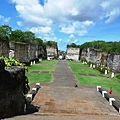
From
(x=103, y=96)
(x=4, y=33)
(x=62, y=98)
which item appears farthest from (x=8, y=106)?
(x=4, y=33)

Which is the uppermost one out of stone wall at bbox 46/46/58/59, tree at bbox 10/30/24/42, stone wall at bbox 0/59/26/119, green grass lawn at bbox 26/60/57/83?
tree at bbox 10/30/24/42

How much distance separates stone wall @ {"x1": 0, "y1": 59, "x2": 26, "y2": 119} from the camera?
822cm

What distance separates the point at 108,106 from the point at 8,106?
7726 millimetres

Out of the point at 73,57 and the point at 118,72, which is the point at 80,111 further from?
the point at 73,57

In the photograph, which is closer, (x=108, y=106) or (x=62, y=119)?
(x=62, y=119)

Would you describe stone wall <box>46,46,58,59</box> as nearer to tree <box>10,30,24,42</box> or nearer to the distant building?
the distant building

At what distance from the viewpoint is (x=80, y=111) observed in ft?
41.5

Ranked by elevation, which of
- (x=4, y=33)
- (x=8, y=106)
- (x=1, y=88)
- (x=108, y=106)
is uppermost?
(x=4, y=33)

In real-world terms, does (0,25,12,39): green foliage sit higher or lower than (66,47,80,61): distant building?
higher

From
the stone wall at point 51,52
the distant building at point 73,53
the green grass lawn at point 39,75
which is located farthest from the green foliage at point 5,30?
the green grass lawn at point 39,75

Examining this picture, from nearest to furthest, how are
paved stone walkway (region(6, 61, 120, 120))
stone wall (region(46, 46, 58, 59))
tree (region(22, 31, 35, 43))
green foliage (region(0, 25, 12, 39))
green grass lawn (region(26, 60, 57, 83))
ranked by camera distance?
1. paved stone walkway (region(6, 61, 120, 120))
2. green grass lawn (region(26, 60, 57, 83))
3. green foliage (region(0, 25, 12, 39))
4. stone wall (region(46, 46, 58, 59))
5. tree (region(22, 31, 35, 43))

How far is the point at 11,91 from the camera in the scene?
8992 mm

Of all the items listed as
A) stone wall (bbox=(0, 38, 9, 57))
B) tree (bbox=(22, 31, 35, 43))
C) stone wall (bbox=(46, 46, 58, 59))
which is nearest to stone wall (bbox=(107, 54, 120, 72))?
stone wall (bbox=(0, 38, 9, 57))

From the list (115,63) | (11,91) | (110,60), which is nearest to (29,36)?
(110,60)
